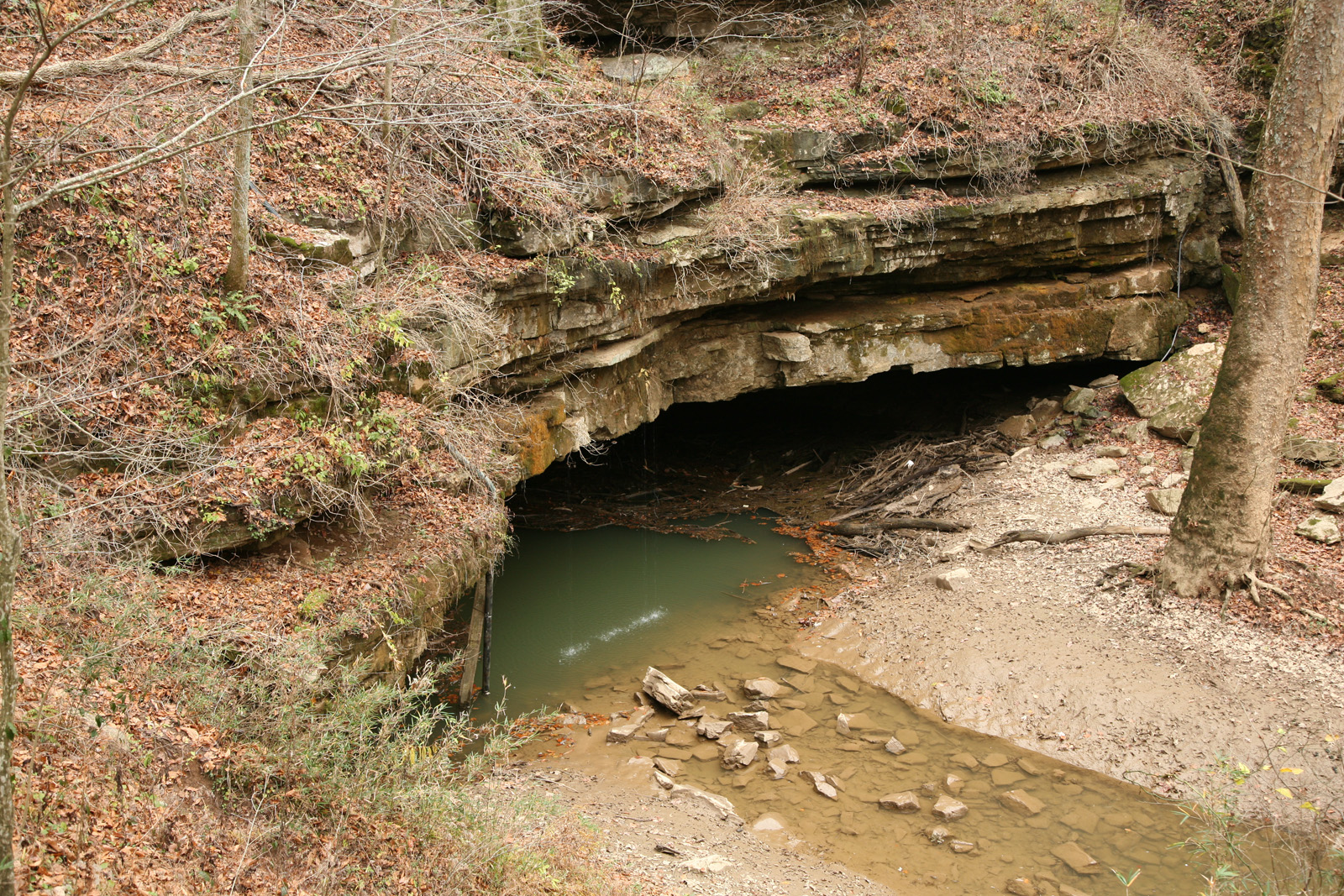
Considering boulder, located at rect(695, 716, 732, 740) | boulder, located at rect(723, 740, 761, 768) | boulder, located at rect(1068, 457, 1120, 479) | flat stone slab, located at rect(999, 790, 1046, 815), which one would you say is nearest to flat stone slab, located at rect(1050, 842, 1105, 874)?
flat stone slab, located at rect(999, 790, 1046, 815)

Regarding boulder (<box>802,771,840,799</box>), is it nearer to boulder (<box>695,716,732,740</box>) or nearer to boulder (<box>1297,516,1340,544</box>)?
boulder (<box>695,716,732,740</box>)

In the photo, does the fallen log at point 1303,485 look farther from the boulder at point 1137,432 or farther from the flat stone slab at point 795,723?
the flat stone slab at point 795,723

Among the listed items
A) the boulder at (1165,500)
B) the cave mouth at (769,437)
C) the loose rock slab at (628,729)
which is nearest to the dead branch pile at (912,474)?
the cave mouth at (769,437)

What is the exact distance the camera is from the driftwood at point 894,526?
11.3 metres

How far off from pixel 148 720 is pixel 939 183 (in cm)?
1233

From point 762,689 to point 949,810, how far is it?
2342 mm

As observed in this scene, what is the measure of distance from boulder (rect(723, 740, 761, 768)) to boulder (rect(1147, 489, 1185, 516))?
6268 millimetres

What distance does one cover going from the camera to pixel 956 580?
9.77 meters

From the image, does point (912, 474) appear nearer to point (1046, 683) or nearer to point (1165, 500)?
point (1165, 500)

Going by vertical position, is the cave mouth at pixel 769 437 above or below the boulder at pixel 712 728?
above

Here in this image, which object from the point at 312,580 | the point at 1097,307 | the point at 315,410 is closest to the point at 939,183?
the point at 1097,307

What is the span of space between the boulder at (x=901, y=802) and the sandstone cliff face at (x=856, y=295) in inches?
207

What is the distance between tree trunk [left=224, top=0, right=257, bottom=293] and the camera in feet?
20.3

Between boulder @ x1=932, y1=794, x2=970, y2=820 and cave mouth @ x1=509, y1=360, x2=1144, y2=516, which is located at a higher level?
cave mouth @ x1=509, y1=360, x2=1144, y2=516
